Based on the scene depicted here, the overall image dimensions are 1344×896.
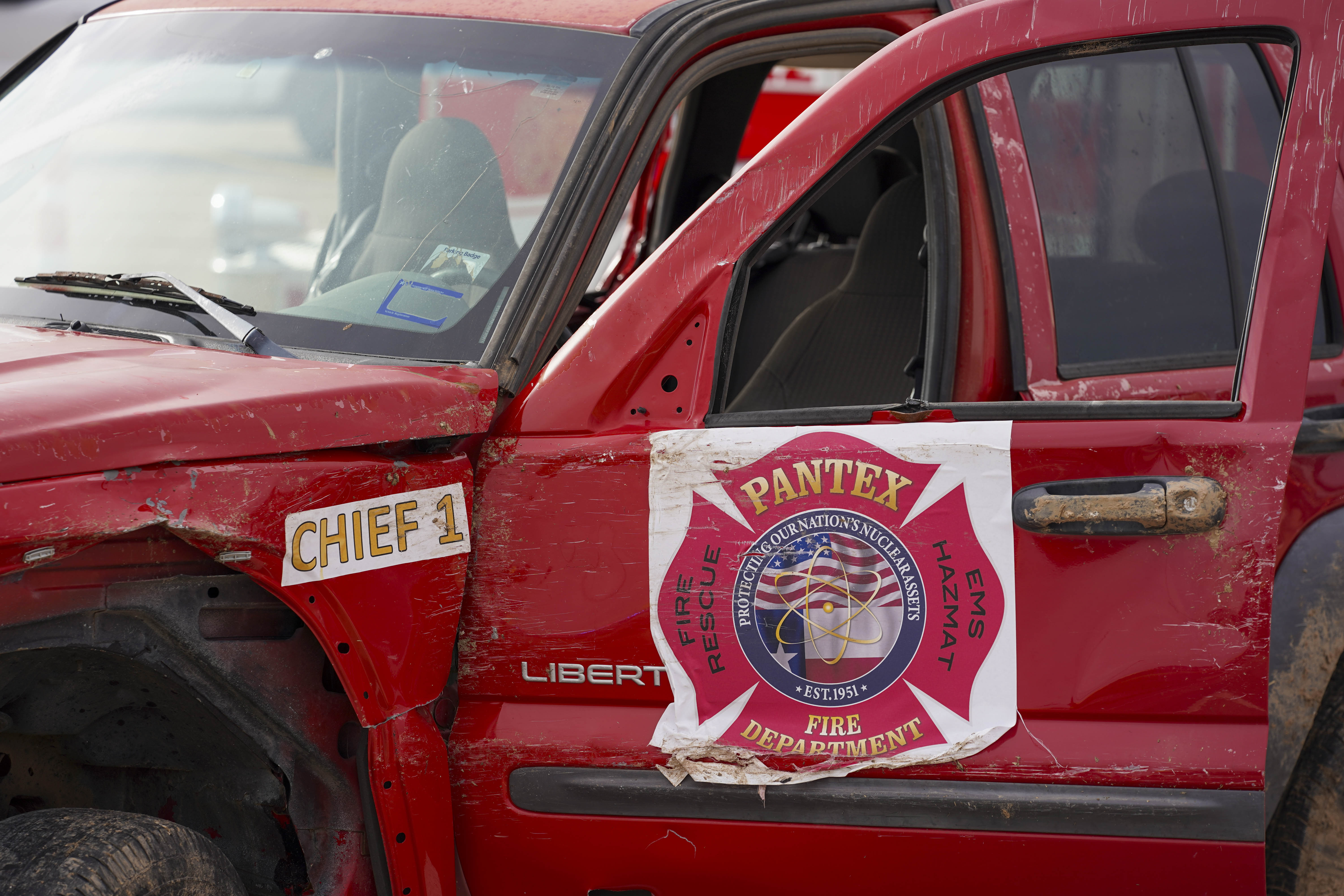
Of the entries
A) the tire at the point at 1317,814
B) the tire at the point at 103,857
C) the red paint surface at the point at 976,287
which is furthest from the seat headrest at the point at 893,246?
the tire at the point at 103,857

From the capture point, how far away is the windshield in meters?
1.92

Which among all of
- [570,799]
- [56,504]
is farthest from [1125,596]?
[56,504]

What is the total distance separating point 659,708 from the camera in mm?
1771

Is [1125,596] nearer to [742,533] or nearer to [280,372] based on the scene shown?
[742,533]

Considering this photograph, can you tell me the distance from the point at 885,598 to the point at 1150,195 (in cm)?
Result: 115

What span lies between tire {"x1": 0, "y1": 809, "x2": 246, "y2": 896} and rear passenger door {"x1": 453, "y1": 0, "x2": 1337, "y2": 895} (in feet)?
1.31

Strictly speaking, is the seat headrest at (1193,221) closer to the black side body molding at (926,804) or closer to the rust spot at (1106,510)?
the rust spot at (1106,510)

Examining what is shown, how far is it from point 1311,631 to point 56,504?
6.14 ft

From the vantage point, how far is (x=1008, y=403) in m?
1.83

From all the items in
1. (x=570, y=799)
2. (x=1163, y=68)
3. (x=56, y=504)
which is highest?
(x=1163, y=68)

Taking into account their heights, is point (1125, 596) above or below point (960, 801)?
above

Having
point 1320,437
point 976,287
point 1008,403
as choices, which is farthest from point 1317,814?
point 976,287

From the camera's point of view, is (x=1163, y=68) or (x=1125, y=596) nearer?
(x=1125, y=596)

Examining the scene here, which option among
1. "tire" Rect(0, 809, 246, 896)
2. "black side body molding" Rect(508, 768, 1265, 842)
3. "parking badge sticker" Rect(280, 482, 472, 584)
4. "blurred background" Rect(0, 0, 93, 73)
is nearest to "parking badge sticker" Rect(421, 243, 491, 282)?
"parking badge sticker" Rect(280, 482, 472, 584)
